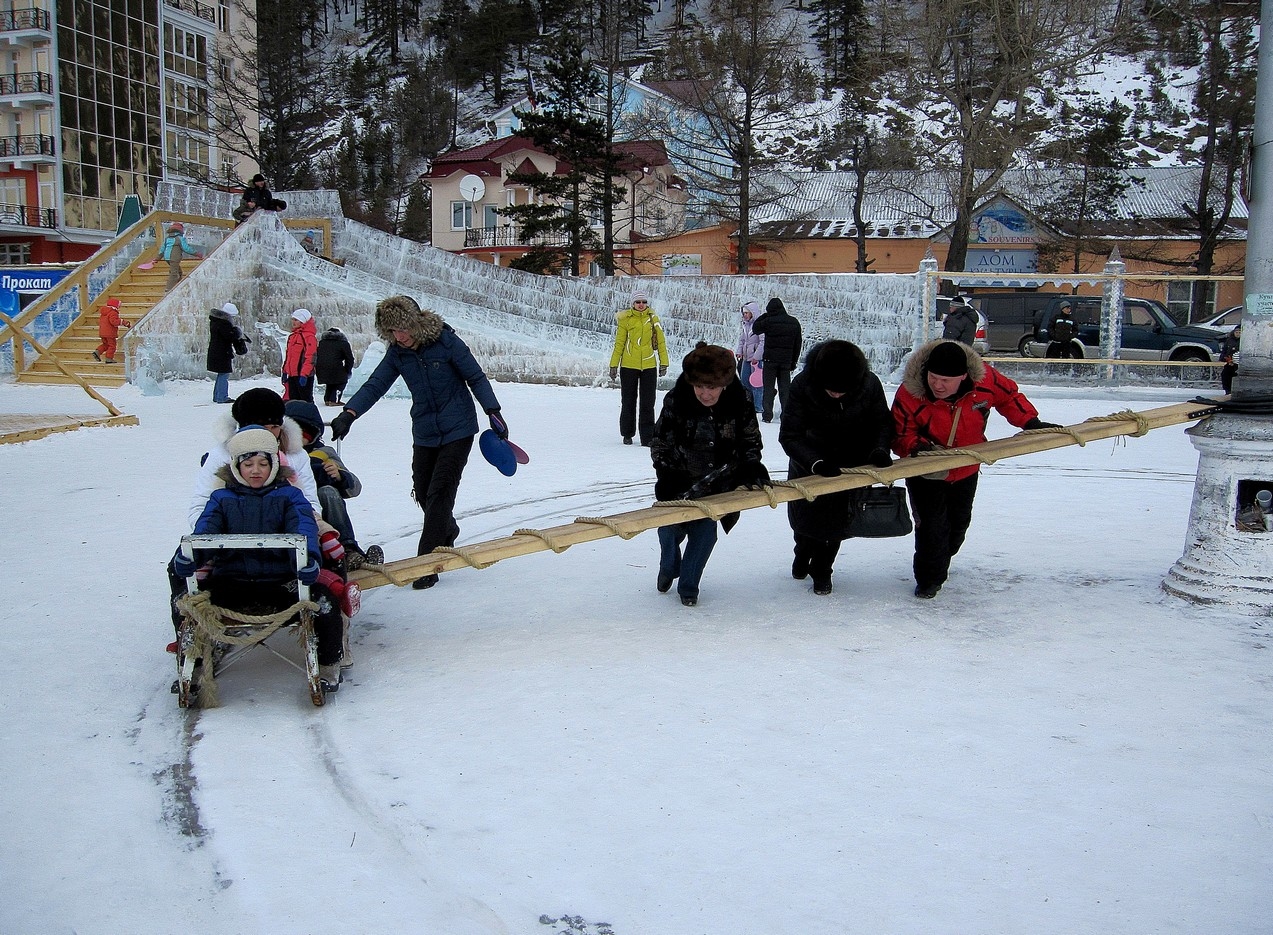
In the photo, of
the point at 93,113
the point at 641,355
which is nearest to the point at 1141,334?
the point at 641,355

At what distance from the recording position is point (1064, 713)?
3881mm

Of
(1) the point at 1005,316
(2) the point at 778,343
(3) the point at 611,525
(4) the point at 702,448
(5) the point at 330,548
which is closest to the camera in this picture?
(5) the point at 330,548

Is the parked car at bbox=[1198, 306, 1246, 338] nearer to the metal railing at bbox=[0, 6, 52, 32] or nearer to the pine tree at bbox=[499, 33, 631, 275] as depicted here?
the pine tree at bbox=[499, 33, 631, 275]

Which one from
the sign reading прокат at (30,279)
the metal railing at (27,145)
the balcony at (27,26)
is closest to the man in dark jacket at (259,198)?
the sign reading прокат at (30,279)

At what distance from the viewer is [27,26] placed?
41.3m

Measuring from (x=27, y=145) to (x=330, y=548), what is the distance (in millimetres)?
45890

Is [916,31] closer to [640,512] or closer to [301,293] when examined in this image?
[301,293]

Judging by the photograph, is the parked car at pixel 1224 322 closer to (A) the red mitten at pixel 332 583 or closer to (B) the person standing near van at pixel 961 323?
(B) the person standing near van at pixel 961 323

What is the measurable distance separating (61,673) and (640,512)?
8.32ft

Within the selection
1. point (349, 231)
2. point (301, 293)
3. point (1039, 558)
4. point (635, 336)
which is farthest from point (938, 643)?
point (349, 231)

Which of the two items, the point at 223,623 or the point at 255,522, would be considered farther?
the point at 255,522

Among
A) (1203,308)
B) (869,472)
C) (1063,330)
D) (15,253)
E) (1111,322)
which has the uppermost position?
Result: (15,253)

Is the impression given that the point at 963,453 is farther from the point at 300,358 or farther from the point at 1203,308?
the point at 1203,308

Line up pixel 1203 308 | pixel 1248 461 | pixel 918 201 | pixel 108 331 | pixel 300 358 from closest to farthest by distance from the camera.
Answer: pixel 1248 461
pixel 300 358
pixel 108 331
pixel 1203 308
pixel 918 201
